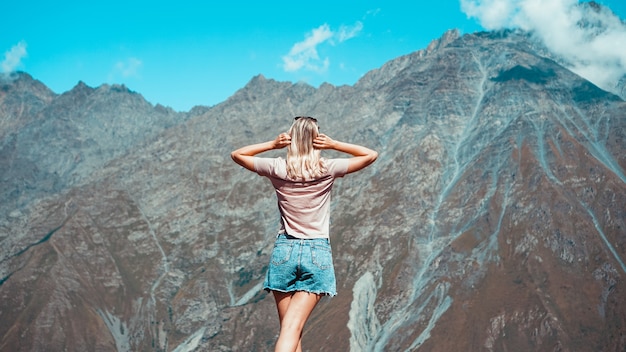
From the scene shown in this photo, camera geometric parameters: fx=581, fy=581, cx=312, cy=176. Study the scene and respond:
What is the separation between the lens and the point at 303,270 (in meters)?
6.64

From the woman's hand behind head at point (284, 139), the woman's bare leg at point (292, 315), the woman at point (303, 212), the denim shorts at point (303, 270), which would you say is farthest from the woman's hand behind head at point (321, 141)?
the woman's bare leg at point (292, 315)

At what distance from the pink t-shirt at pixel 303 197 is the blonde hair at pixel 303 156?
0.30 ft

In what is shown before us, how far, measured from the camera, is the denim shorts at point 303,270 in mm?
6621

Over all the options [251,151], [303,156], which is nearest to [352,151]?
[303,156]

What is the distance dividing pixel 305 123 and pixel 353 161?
2.35ft

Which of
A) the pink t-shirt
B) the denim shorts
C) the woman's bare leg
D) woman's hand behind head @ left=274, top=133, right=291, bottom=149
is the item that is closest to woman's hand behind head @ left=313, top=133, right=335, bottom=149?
the pink t-shirt

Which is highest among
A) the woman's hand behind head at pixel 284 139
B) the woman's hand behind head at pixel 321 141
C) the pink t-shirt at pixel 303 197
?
the woman's hand behind head at pixel 284 139

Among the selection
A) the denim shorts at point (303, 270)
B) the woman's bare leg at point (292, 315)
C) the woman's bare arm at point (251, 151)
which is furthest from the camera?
the woman's bare arm at point (251, 151)

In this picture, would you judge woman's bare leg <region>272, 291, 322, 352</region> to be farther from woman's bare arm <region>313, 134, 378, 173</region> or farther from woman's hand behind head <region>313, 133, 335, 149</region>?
woman's hand behind head <region>313, 133, 335, 149</region>

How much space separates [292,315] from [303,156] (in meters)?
1.81

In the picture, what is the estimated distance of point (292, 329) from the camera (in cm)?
624

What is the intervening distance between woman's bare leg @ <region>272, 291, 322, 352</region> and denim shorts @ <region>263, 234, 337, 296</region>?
9cm

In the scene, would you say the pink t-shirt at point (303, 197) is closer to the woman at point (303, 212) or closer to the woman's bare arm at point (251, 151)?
the woman at point (303, 212)

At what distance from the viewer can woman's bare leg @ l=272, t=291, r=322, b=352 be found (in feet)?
20.1
